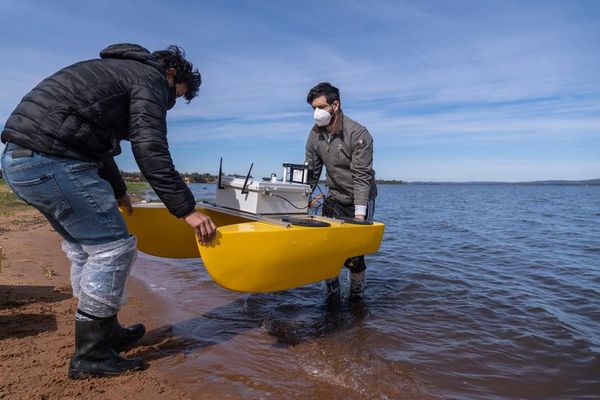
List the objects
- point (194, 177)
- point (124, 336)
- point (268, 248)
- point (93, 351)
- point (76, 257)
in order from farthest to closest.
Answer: point (194, 177) → point (124, 336) → point (268, 248) → point (76, 257) → point (93, 351)

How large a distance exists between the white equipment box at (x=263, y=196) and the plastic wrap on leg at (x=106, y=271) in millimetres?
1516

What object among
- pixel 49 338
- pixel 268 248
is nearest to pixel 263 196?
pixel 268 248

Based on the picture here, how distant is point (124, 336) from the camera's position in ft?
11.2

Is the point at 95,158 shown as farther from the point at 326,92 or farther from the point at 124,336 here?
the point at 326,92

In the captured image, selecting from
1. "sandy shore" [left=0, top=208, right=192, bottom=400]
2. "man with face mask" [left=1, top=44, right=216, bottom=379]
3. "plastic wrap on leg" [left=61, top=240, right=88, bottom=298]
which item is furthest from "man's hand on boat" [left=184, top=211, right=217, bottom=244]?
"sandy shore" [left=0, top=208, right=192, bottom=400]

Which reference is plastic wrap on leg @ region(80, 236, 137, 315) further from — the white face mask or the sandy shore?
the white face mask

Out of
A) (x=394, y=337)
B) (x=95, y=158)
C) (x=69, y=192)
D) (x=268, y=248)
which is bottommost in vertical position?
(x=394, y=337)

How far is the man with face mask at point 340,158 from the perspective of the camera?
4805 millimetres

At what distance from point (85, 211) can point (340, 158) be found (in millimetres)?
3101

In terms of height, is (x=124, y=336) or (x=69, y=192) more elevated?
(x=69, y=192)

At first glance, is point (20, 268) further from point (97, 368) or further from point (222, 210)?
point (97, 368)

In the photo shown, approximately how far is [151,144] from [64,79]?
0.66 m

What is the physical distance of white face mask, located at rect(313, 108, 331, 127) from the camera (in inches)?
189

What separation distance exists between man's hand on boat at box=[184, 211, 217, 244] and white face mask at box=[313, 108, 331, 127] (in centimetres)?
235
